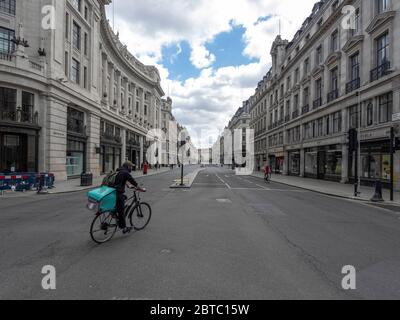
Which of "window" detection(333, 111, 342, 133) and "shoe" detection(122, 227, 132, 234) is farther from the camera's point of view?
"window" detection(333, 111, 342, 133)

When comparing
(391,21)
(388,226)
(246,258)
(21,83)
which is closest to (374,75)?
(391,21)

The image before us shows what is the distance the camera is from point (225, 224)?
24.9 feet

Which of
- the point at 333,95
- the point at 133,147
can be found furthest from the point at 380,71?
the point at 133,147

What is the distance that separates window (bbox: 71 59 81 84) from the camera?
25.6 m

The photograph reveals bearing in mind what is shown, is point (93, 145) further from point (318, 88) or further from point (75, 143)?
point (318, 88)

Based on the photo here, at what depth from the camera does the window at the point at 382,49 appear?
1903 cm

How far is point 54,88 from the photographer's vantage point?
21453mm

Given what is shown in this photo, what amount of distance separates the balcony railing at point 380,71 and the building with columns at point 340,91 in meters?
0.07

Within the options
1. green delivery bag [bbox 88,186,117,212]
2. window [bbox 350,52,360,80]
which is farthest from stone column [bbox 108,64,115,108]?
green delivery bag [bbox 88,186,117,212]

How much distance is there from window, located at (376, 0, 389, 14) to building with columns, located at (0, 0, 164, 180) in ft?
85.8

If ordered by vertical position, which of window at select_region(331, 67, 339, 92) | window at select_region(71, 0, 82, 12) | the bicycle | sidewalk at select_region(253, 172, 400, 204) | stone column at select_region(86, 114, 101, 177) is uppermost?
window at select_region(71, 0, 82, 12)

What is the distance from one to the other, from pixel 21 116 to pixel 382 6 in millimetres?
28654

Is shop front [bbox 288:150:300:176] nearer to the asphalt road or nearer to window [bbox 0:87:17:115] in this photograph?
the asphalt road
